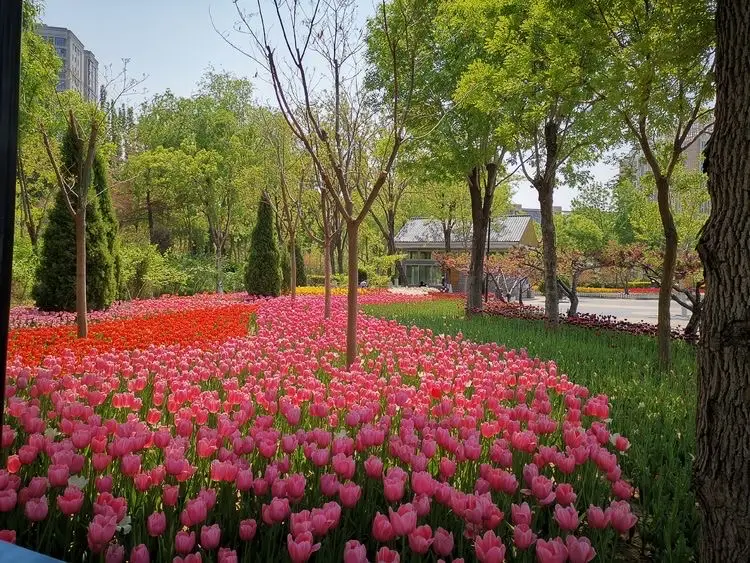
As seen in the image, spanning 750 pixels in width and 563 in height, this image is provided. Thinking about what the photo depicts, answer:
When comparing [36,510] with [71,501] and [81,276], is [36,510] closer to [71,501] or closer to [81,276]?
[71,501]

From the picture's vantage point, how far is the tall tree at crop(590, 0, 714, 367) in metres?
6.25

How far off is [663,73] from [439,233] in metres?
42.2

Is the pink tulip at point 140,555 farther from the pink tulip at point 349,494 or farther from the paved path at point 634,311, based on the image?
the paved path at point 634,311

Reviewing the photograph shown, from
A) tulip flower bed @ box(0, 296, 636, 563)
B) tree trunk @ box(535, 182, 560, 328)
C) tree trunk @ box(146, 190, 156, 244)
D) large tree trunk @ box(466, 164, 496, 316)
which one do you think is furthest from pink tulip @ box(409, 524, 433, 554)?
tree trunk @ box(146, 190, 156, 244)

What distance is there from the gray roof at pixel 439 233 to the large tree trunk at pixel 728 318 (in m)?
43.9

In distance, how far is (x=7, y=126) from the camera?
168 cm

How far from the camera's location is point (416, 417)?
10.7ft

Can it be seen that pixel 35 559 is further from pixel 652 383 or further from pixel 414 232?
pixel 414 232

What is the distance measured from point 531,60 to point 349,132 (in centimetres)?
344

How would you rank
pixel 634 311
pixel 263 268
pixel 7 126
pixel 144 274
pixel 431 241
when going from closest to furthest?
pixel 7 126 < pixel 144 274 < pixel 263 268 < pixel 634 311 < pixel 431 241

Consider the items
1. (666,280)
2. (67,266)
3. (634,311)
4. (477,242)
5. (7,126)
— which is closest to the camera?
(7,126)

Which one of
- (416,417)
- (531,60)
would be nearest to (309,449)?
(416,417)

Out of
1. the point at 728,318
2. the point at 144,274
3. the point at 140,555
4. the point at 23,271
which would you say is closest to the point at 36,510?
the point at 140,555

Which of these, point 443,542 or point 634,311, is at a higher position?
point 443,542
